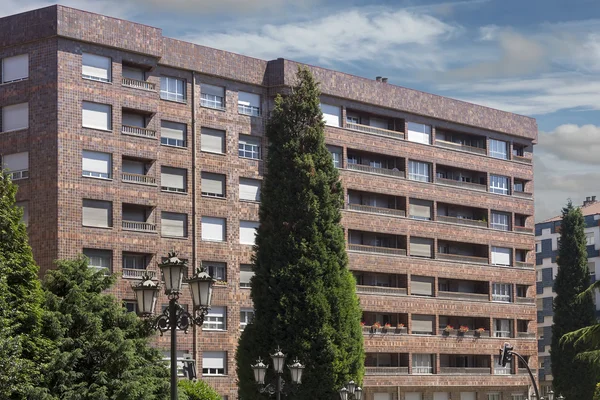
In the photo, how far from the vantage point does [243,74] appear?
59.8m

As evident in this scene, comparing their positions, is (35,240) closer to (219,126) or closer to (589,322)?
(219,126)

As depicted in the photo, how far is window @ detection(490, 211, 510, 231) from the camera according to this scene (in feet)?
243

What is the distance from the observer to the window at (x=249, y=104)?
5991 centimetres

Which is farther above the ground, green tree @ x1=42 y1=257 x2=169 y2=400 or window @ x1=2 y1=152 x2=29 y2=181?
window @ x1=2 y1=152 x2=29 y2=181

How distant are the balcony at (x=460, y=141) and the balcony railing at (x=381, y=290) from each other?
30.7 feet

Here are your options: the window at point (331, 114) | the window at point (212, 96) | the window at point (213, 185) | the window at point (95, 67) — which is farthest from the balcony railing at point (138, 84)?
the window at point (331, 114)

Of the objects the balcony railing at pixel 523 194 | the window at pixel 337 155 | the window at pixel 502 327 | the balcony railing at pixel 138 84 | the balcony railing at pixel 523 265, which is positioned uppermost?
the balcony railing at pixel 138 84

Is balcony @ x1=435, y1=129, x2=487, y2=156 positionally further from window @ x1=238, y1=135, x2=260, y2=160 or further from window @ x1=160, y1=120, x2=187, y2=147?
window @ x1=160, y1=120, x2=187, y2=147

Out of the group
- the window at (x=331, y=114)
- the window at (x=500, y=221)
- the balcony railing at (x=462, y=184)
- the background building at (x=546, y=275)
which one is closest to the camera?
the window at (x=331, y=114)

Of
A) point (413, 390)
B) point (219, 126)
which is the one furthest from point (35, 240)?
point (413, 390)

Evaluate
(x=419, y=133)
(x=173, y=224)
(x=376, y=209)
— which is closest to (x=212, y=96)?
(x=173, y=224)

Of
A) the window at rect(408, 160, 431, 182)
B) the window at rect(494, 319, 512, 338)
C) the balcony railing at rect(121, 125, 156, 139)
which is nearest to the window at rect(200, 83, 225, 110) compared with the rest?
the balcony railing at rect(121, 125, 156, 139)

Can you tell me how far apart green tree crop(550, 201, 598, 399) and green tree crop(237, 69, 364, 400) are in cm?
2888

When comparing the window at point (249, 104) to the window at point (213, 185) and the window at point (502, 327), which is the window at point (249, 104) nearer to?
the window at point (213, 185)
